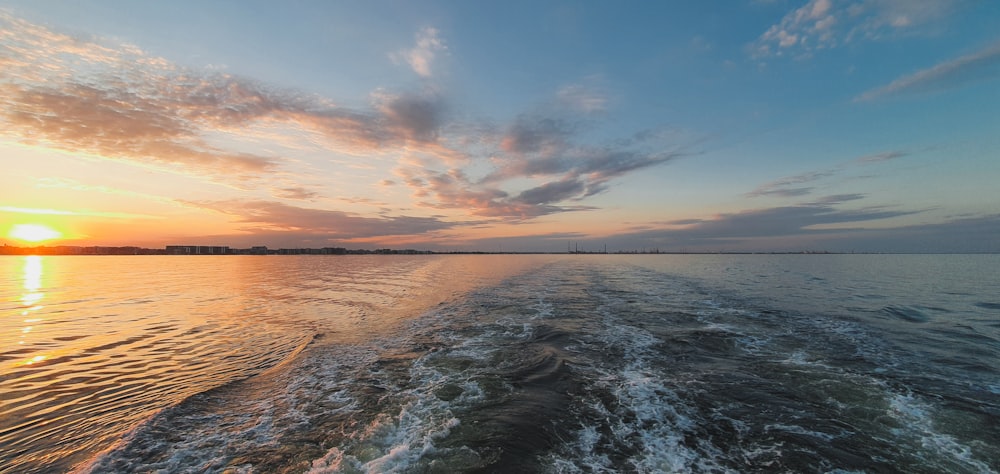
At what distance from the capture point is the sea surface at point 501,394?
6.85 metres

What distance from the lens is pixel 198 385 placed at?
1041 cm

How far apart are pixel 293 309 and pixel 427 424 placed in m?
19.0

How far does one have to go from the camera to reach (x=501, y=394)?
9.76 metres

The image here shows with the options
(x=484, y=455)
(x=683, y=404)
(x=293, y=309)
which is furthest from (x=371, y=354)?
(x=293, y=309)

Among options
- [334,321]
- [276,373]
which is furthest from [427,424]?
[334,321]

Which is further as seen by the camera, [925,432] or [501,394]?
[501,394]

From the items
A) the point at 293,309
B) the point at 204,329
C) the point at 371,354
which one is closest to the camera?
the point at 371,354

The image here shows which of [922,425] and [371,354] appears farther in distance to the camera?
[371,354]

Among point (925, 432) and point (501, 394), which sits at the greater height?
point (501, 394)

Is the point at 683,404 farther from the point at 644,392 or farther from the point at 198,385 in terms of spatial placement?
the point at 198,385

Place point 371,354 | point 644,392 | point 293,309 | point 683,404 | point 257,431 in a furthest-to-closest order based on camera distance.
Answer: point 293,309 → point 371,354 → point 644,392 → point 683,404 → point 257,431

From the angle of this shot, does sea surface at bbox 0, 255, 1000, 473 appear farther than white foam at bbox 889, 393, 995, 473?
Yes

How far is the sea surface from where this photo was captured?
6848 millimetres

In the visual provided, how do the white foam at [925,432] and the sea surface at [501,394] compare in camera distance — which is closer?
the white foam at [925,432]
